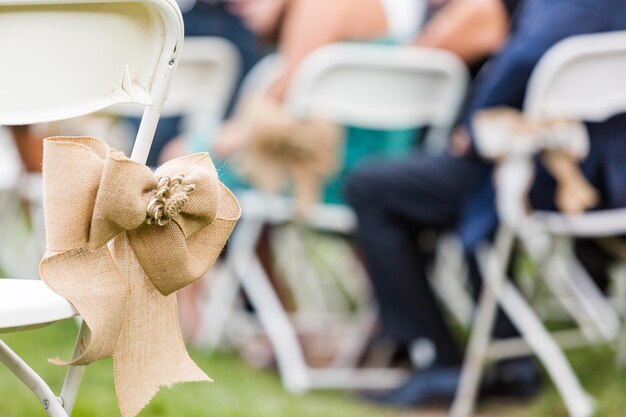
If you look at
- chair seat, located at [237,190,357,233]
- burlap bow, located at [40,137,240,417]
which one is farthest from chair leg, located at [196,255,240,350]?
burlap bow, located at [40,137,240,417]

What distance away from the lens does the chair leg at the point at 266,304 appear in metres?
3.73

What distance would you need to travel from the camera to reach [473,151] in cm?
340

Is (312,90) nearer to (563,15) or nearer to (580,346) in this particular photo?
(563,15)

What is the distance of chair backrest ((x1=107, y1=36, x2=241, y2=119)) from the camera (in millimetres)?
4027

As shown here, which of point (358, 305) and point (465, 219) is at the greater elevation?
point (465, 219)

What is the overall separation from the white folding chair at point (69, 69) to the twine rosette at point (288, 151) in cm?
189

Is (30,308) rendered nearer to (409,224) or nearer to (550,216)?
(550,216)

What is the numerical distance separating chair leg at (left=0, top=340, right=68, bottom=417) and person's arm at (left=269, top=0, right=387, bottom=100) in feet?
7.23

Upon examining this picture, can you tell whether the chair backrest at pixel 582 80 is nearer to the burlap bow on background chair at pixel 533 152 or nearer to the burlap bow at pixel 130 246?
the burlap bow on background chair at pixel 533 152

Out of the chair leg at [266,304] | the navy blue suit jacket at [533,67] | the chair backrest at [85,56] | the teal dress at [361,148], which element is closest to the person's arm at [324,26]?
the teal dress at [361,148]

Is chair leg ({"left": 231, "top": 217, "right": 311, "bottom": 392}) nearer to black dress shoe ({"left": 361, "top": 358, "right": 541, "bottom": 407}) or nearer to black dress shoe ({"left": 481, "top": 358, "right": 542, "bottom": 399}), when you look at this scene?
black dress shoe ({"left": 361, "top": 358, "right": 541, "bottom": 407})

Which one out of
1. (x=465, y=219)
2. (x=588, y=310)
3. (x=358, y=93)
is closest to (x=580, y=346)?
(x=588, y=310)

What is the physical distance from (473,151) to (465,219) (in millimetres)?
218

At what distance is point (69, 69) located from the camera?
1.53 m
